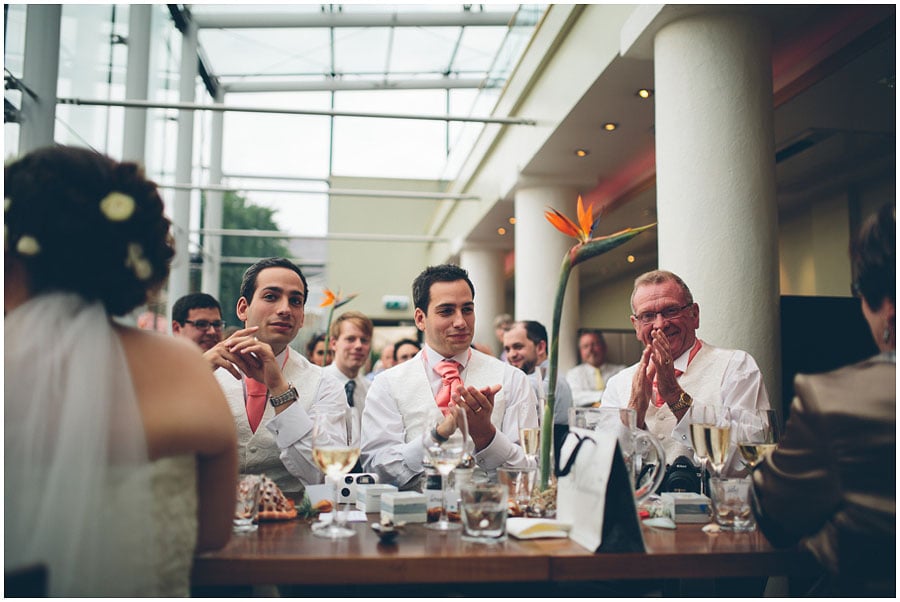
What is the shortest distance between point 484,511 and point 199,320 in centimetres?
273

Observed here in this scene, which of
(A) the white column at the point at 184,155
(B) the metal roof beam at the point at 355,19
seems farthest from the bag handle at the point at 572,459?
(B) the metal roof beam at the point at 355,19

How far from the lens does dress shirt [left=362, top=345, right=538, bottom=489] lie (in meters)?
2.59

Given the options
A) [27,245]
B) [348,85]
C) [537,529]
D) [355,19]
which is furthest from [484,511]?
[348,85]

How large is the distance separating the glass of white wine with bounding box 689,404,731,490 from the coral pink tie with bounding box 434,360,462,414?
3.21 ft

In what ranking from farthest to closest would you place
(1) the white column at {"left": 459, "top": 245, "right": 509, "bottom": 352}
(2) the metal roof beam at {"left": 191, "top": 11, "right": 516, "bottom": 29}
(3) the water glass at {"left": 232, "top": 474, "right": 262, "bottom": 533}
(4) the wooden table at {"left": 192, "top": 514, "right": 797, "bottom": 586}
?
(2) the metal roof beam at {"left": 191, "top": 11, "right": 516, "bottom": 29}
(1) the white column at {"left": 459, "top": 245, "right": 509, "bottom": 352}
(3) the water glass at {"left": 232, "top": 474, "right": 262, "bottom": 533}
(4) the wooden table at {"left": 192, "top": 514, "right": 797, "bottom": 586}

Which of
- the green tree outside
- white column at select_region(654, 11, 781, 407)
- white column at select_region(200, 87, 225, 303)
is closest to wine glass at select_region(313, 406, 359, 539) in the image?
white column at select_region(654, 11, 781, 407)

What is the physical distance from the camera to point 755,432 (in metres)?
1.77

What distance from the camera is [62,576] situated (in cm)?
121

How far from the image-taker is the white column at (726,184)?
345 centimetres

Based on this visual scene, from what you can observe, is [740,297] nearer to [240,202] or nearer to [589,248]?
[589,248]

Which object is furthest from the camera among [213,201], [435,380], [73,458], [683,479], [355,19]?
[213,201]

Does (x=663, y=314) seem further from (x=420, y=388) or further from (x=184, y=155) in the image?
(x=184, y=155)

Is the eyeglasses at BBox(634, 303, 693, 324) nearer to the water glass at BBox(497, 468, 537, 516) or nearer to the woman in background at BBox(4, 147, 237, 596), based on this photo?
the water glass at BBox(497, 468, 537, 516)

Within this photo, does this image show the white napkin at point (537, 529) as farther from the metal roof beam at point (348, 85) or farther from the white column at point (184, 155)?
the metal roof beam at point (348, 85)
